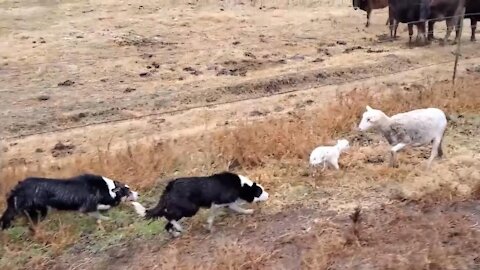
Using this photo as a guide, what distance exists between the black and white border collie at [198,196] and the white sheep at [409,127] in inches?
53.1

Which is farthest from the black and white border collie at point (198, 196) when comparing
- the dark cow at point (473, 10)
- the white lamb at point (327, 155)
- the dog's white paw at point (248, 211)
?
the dark cow at point (473, 10)

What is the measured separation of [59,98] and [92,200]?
4.97 metres

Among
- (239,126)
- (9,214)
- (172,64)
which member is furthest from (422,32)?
(9,214)

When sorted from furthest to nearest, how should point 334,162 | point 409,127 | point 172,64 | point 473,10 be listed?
point 473,10
point 172,64
point 334,162
point 409,127

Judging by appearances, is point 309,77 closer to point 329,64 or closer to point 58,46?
point 329,64

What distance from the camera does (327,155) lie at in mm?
5793

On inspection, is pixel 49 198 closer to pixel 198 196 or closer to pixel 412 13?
pixel 198 196

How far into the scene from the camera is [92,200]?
4.96 meters

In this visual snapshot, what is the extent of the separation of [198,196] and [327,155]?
146 cm

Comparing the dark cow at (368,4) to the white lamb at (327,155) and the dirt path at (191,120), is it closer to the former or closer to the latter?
the dirt path at (191,120)

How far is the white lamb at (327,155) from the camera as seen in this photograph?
572 centimetres

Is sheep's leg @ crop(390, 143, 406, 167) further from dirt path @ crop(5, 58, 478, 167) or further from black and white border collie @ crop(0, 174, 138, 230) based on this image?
dirt path @ crop(5, 58, 478, 167)

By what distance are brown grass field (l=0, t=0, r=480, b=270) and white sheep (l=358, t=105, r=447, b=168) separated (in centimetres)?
25

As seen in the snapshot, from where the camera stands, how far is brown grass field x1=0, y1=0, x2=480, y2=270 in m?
4.72
